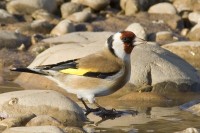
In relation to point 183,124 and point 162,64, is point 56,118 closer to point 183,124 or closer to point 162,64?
point 183,124

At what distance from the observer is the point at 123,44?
31.2 feet

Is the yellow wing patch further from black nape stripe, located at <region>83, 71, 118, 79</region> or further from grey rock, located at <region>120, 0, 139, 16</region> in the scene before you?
grey rock, located at <region>120, 0, 139, 16</region>

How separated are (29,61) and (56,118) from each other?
5.60 metres

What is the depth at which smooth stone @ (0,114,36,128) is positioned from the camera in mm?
8330

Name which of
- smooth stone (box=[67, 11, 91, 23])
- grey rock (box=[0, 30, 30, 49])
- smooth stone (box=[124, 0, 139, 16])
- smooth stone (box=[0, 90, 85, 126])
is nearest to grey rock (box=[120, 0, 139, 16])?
smooth stone (box=[124, 0, 139, 16])

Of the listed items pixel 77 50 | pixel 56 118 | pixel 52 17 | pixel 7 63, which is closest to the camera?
pixel 56 118

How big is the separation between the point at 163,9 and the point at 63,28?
3.75m

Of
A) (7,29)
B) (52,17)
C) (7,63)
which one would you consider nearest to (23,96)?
(7,63)

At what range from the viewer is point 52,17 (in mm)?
17922

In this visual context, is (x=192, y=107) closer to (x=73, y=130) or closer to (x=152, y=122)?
(x=152, y=122)

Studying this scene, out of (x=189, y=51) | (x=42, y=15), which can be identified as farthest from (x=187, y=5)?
(x=189, y=51)

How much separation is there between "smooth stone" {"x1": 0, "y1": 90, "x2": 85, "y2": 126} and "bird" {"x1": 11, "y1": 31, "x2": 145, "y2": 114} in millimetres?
316

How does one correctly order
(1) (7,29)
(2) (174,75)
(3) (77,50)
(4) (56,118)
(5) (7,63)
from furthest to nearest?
(1) (7,29) < (5) (7,63) < (3) (77,50) < (2) (174,75) < (4) (56,118)

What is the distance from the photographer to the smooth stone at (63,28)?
54.4 ft
